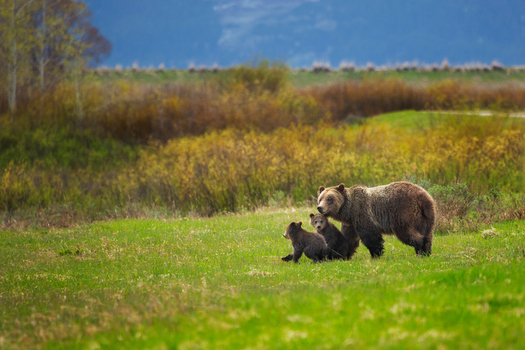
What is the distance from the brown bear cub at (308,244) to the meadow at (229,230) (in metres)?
0.50

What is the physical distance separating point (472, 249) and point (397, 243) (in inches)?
106

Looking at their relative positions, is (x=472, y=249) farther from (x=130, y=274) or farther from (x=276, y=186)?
(x=276, y=186)

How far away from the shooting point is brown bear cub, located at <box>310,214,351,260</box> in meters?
11.2

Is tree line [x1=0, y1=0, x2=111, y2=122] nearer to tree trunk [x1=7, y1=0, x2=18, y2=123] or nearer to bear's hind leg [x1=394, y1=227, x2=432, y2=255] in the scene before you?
tree trunk [x1=7, y1=0, x2=18, y2=123]

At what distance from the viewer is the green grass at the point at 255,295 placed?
5.16 m

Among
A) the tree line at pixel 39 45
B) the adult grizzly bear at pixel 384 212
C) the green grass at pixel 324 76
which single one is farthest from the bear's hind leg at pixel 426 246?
the green grass at pixel 324 76

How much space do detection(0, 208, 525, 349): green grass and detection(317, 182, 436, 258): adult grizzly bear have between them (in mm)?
460

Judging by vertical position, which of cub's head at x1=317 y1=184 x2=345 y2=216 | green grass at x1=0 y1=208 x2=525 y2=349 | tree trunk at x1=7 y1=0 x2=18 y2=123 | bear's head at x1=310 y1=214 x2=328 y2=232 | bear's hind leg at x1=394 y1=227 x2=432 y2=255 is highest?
tree trunk at x1=7 y1=0 x2=18 y2=123

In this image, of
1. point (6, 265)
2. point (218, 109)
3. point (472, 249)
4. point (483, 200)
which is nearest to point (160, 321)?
point (472, 249)

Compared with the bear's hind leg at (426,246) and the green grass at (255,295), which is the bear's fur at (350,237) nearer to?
the green grass at (255,295)

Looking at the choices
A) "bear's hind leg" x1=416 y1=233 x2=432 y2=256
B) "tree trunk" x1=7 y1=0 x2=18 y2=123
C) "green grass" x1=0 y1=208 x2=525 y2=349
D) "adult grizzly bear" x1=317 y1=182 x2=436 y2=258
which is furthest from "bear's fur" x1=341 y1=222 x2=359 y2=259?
"tree trunk" x1=7 y1=0 x2=18 y2=123

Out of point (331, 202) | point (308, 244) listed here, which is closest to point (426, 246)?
point (331, 202)

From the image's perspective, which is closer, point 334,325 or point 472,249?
point 334,325

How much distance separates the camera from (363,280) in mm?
8188
